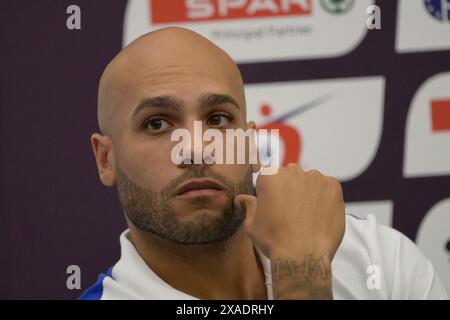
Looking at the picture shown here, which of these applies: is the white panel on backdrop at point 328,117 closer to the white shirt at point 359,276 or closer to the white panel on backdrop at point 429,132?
the white panel on backdrop at point 429,132

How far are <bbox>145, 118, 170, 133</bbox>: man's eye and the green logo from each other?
0.85 metres

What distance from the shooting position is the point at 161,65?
4.55 feet

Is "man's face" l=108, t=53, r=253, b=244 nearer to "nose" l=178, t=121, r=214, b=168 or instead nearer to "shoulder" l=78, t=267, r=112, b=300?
"nose" l=178, t=121, r=214, b=168

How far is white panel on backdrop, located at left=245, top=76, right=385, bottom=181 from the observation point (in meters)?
1.95

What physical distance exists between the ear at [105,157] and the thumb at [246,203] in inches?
13.3

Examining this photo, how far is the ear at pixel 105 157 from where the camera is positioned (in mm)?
1493

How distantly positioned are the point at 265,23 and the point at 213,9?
168mm

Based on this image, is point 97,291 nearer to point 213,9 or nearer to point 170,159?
point 170,159

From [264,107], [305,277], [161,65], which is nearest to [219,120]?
[161,65]

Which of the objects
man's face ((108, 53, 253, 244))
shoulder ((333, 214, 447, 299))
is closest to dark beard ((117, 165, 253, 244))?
man's face ((108, 53, 253, 244))

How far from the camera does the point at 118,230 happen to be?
6.30 ft

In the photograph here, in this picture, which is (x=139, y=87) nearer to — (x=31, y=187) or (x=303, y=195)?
(x=303, y=195)

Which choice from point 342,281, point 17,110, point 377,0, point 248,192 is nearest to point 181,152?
point 248,192

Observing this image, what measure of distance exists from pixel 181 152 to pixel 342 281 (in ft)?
1.56
